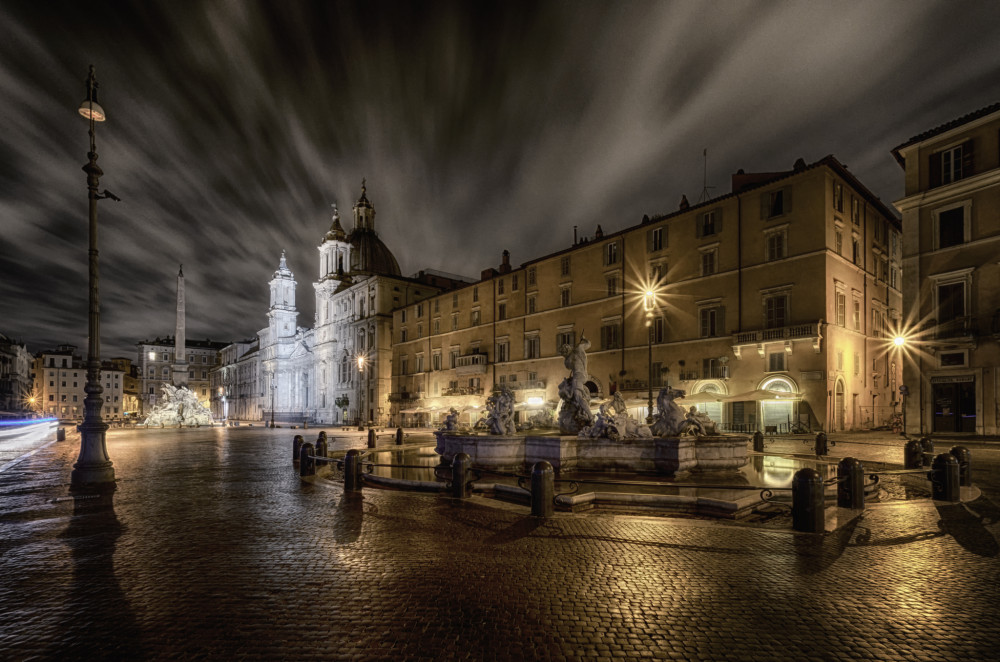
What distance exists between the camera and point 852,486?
31.1ft

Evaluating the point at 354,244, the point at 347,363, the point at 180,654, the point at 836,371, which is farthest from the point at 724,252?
the point at 354,244

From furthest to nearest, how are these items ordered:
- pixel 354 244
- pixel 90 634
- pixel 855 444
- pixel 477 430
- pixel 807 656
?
1. pixel 354 244
2. pixel 855 444
3. pixel 477 430
4. pixel 90 634
5. pixel 807 656

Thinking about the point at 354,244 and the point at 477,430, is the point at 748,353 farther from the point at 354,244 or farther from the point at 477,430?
the point at 354,244

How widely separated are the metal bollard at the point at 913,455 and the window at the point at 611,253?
24.1 meters

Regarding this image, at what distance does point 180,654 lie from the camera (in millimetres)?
4199

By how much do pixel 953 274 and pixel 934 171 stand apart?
5.48 metres

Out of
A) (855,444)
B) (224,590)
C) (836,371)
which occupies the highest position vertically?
(836,371)

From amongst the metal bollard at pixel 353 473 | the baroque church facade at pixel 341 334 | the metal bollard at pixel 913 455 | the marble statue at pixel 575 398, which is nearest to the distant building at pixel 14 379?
the baroque church facade at pixel 341 334

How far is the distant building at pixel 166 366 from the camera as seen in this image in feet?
410

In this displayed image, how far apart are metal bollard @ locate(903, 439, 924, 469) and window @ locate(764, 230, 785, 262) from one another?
15840mm

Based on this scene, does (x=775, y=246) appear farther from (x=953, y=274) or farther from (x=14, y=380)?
(x=14, y=380)

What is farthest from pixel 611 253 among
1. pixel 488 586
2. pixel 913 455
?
pixel 488 586

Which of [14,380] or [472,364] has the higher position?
[472,364]

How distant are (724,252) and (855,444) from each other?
13.1 m
